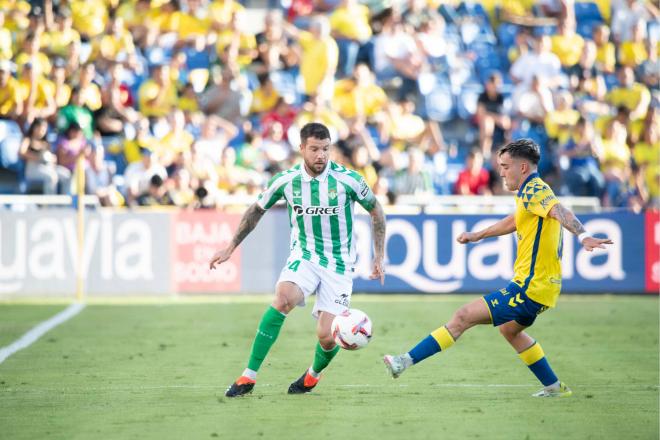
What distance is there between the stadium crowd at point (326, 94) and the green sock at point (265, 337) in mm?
9128

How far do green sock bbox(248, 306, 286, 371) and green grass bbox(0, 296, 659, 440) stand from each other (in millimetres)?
281

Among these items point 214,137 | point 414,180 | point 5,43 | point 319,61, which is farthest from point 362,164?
point 5,43

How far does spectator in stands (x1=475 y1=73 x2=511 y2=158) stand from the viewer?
1998 cm

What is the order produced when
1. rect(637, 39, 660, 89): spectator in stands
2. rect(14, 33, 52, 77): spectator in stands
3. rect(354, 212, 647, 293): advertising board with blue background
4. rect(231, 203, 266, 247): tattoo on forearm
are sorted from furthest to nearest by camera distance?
rect(637, 39, 660, 89): spectator in stands
rect(14, 33, 52, 77): spectator in stands
rect(354, 212, 647, 293): advertising board with blue background
rect(231, 203, 266, 247): tattoo on forearm

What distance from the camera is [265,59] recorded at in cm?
2045

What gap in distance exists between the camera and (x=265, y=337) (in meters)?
8.13

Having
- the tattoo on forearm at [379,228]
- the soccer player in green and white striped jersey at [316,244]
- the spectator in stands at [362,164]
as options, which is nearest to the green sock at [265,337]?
the soccer player in green and white striped jersey at [316,244]

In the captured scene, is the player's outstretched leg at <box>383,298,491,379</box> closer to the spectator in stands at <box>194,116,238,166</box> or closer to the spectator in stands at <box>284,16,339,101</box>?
the spectator in stands at <box>194,116,238,166</box>

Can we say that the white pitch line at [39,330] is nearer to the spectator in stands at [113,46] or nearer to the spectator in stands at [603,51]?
the spectator in stands at [113,46]

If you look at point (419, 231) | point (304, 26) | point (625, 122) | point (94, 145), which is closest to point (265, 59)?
point (304, 26)

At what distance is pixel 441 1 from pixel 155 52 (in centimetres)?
571

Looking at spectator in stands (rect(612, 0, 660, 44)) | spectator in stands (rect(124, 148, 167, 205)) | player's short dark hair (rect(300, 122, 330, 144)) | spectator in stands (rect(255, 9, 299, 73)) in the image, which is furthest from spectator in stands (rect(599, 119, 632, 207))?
player's short dark hair (rect(300, 122, 330, 144))

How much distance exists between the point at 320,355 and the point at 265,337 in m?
0.42

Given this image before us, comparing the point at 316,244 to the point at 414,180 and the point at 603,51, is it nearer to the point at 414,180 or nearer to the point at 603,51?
the point at 414,180
